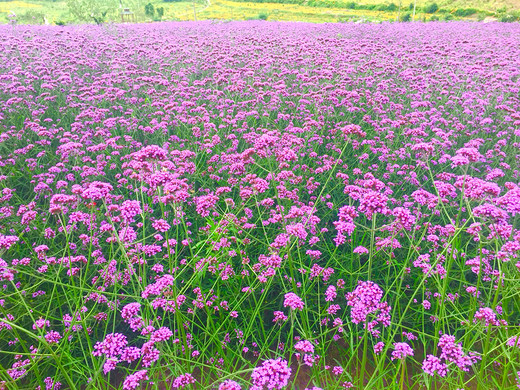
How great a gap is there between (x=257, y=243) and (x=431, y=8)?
5361 cm

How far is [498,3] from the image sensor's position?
4503 centimetres

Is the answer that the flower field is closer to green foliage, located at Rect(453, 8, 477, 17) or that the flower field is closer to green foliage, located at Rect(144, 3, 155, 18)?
green foliage, located at Rect(453, 8, 477, 17)

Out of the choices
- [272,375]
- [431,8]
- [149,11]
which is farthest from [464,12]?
[272,375]

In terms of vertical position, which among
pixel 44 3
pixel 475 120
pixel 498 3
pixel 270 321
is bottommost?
pixel 270 321

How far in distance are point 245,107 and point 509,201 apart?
446 cm

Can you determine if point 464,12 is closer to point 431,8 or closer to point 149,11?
point 431,8

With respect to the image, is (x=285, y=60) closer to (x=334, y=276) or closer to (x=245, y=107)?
(x=245, y=107)

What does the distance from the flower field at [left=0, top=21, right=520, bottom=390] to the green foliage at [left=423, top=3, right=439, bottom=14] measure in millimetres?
45868

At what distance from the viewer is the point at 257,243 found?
3.18 metres

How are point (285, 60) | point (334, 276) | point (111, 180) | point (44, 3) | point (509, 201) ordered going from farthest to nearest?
point (44, 3), point (285, 60), point (111, 180), point (334, 276), point (509, 201)

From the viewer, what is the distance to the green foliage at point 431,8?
43438 millimetres

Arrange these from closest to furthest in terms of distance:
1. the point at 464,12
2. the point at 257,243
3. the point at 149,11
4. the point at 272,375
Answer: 1. the point at 272,375
2. the point at 257,243
3. the point at 464,12
4. the point at 149,11

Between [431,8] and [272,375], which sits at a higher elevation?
[431,8]

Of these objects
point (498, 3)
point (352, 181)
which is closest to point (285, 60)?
point (352, 181)
